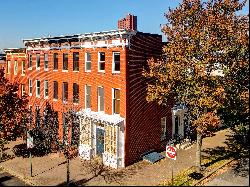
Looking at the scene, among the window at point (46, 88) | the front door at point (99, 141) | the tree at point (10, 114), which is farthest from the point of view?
the window at point (46, 88)

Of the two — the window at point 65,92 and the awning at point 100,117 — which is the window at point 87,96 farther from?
the window at point 65,92

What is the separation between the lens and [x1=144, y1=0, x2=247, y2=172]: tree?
73.8 feet

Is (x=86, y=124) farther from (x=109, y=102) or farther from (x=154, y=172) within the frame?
(x=154, y=172)

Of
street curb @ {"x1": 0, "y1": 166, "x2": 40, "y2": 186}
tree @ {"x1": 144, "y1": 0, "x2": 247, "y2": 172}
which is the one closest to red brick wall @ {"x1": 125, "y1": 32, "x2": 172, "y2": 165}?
tree @ {"x1": 144, "y1": 0, "x2": 247, "y2": 172}

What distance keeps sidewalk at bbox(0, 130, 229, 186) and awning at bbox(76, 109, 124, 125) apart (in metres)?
4.16

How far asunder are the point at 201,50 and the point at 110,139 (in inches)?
448

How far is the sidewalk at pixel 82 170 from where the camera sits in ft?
82.2

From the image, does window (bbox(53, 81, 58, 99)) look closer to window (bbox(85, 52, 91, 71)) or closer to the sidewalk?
window (bbox(85, 52, 91, 71))

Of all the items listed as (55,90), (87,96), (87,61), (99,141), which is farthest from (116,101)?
(55,90)

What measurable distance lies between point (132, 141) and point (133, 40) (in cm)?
874

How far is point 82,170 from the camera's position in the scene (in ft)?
90.3

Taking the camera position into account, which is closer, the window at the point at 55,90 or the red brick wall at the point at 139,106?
the red brick wall at the point at 139,106

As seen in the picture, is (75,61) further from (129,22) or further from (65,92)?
(129,22)

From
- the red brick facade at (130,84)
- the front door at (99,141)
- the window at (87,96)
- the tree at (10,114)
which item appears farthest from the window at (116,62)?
the tree at (10,114)
